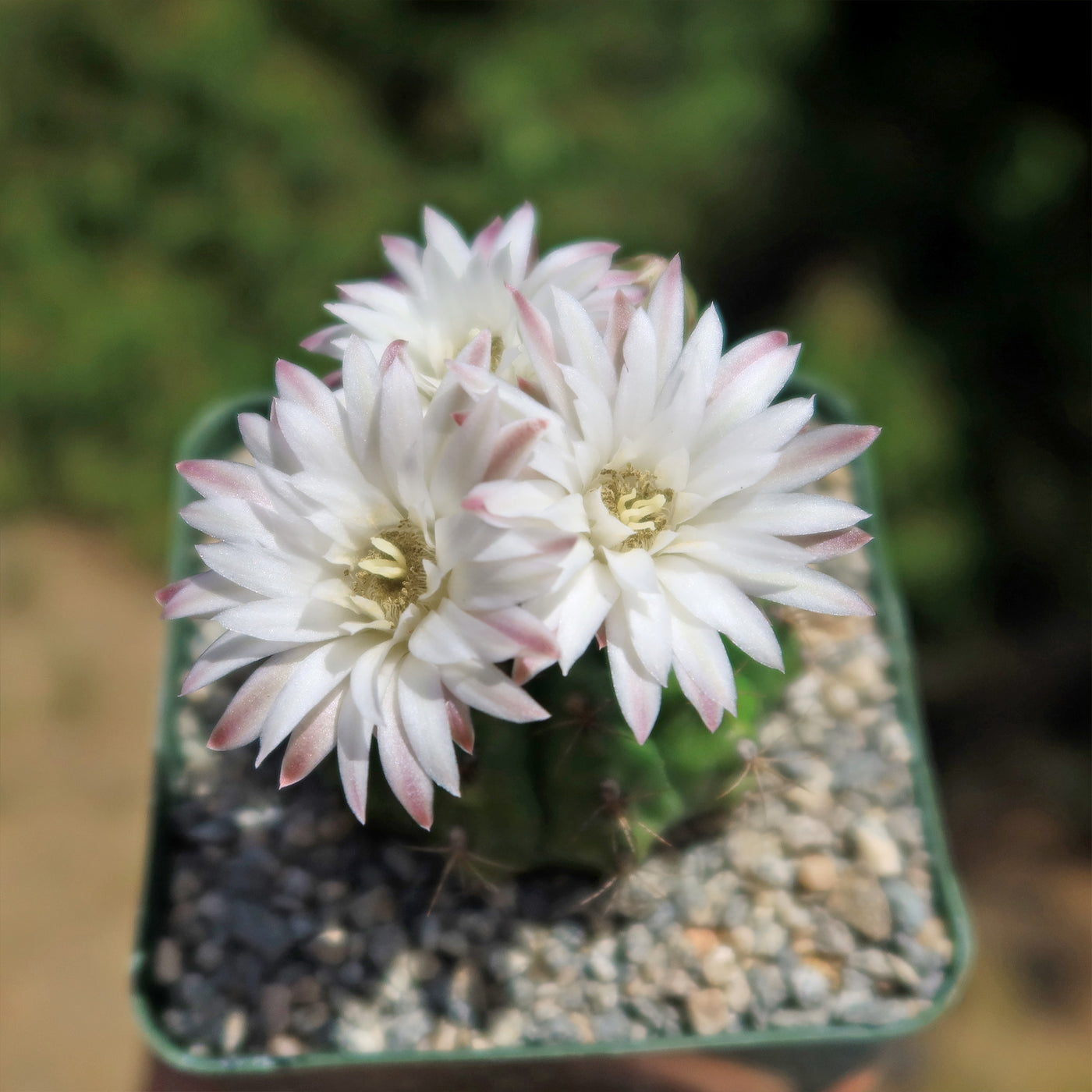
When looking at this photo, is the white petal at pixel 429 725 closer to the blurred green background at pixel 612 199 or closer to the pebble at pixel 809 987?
the pebble at pixel 809 987

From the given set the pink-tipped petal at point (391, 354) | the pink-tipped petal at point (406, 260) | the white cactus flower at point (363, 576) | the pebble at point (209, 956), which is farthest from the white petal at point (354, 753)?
the pebble at point (209, 956)

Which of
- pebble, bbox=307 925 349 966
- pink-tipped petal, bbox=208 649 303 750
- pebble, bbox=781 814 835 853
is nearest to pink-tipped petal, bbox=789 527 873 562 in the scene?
pink-tipped petal, bbox=208 649 303 750

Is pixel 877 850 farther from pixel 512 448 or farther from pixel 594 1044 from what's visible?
pixel 512 448

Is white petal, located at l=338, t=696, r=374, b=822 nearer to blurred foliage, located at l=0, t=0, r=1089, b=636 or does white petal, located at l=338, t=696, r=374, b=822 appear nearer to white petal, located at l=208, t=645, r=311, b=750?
white petal, located at l=208, t=645, r=311, b=750

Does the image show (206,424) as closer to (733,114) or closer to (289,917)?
(289,917)

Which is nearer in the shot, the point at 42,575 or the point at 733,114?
the point at 733,114

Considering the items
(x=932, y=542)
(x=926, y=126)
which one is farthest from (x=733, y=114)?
(x=932, y=542)

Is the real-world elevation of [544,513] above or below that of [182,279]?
below
